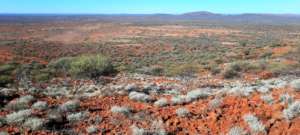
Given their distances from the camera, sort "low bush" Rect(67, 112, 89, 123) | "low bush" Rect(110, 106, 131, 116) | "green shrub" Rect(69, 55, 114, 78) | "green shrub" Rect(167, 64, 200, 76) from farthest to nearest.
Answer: "green shrub" Rect(167, 64, 200, 76) < "green shrub" Rect(69, 55, 114, 78) < "low bush" Rect(110, 106, 131, 116) < "low bush" Rect(67, 112, 89, 123)

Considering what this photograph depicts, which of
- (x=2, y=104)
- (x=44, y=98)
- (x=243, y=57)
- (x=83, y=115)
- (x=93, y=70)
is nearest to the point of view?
(x=83, y=115)

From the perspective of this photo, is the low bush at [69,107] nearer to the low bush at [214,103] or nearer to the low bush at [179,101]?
the low bush at [179,101]

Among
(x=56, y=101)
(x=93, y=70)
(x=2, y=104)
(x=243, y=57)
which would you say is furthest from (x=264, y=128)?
(x=243, y=57)

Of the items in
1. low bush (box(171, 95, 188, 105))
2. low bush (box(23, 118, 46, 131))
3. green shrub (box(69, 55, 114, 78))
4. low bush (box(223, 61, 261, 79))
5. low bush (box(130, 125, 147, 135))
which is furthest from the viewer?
low bush (box(223, 61, 261, 79))

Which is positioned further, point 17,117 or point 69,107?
point 69,107

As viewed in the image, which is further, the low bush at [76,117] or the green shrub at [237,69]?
the green shrub at [237,69]

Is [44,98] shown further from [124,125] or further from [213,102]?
[213,102]

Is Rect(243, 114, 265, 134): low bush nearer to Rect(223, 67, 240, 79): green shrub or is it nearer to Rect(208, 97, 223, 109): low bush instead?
Rect(208, 97, 223, 109): low bush

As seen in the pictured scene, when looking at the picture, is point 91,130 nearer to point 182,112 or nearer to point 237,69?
point 182,112

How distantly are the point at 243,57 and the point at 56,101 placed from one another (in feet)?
86.6

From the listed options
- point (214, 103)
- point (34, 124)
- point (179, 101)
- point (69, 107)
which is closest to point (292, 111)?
point (214, 103)

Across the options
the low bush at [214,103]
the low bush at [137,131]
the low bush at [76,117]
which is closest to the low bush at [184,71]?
the low bush at [214,103]

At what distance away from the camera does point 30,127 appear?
6840mm

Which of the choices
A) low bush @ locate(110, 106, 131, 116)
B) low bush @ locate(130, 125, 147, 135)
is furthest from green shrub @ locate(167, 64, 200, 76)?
low bush @ locate(130, 125, 147, 135)
